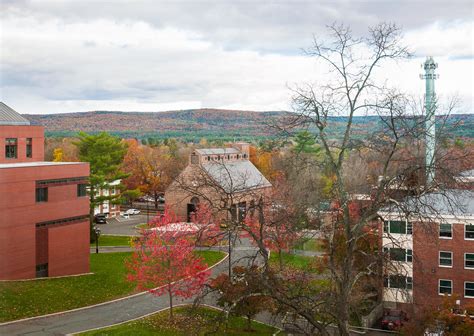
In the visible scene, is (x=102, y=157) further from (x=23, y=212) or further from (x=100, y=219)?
(x=23, y=212)

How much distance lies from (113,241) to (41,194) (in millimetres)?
12916

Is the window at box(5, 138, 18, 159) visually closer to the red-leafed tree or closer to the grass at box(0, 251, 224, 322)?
the grass at box(0, 251, 224, 322)

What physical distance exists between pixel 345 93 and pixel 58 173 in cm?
1695

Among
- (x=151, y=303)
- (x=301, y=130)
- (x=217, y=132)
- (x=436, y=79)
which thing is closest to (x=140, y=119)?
(x=217, y=132)

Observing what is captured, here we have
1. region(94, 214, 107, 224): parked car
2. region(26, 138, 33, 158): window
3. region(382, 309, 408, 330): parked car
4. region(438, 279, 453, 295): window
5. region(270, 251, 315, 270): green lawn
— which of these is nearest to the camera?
region(382, 309, 408, 330): parked car

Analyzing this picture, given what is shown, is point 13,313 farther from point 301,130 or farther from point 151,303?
point 301,130

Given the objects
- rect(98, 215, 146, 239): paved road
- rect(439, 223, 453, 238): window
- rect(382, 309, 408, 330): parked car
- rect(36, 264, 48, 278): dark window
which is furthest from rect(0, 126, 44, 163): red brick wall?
rect(439, 223, 453, 238): window

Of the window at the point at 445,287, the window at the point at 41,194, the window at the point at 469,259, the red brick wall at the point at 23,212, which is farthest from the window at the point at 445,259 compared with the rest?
the window at the point at 41,194

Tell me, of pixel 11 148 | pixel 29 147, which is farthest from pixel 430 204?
pixel 29 147

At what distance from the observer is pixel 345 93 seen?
9.71 m

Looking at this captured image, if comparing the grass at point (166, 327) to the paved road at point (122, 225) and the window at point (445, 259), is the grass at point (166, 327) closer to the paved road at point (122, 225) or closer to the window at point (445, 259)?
the window at point (445, 259)

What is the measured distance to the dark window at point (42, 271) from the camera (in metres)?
21.9

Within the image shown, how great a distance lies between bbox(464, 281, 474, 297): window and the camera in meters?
20.2

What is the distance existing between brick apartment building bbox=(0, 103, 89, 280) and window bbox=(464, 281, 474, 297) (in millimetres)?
16480
